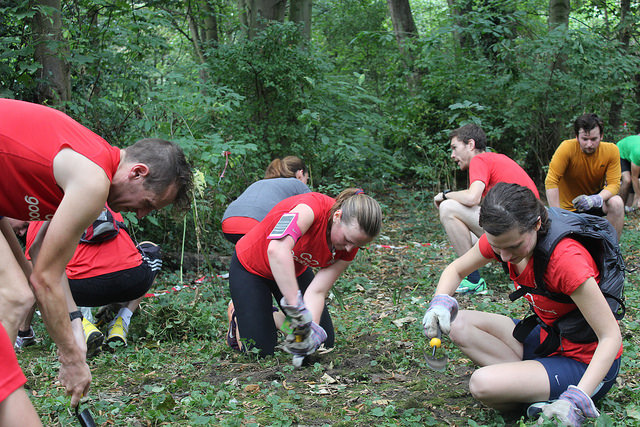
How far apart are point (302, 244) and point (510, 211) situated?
58.6 inches

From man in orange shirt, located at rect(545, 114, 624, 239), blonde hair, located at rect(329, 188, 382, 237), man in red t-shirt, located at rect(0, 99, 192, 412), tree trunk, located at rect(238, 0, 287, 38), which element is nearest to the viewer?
man in red t-shirt, located at rect(0, 99, 192, 412)

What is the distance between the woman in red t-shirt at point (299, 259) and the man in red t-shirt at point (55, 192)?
4.10 feet

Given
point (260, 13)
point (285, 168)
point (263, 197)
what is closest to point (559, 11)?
point (260, 13)

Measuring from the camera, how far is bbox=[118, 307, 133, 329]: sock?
4.20m

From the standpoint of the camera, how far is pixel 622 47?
10586 mm

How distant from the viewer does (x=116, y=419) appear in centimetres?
272

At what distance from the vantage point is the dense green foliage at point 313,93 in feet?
19.9

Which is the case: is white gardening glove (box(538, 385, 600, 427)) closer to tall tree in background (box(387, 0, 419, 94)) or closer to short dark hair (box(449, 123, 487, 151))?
short dark hair (box(449, 123, 487, 151))

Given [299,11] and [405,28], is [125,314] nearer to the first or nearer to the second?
[299,11]

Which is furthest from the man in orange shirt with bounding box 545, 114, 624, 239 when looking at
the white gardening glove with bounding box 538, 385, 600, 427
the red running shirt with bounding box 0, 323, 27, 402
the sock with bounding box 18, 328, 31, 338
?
the red running shirt with bounding box 0, 323, 27, 402

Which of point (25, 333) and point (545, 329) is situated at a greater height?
point (545, 329)

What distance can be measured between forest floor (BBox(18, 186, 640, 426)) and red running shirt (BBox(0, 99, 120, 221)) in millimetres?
1116

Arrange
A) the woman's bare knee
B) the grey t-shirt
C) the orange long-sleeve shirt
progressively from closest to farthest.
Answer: the woman's bare knee < the grey t-shirt < the orange long-sleeve shirt

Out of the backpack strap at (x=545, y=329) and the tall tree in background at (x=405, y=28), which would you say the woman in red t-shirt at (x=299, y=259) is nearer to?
the backpack strap at (x=545, y=329)
